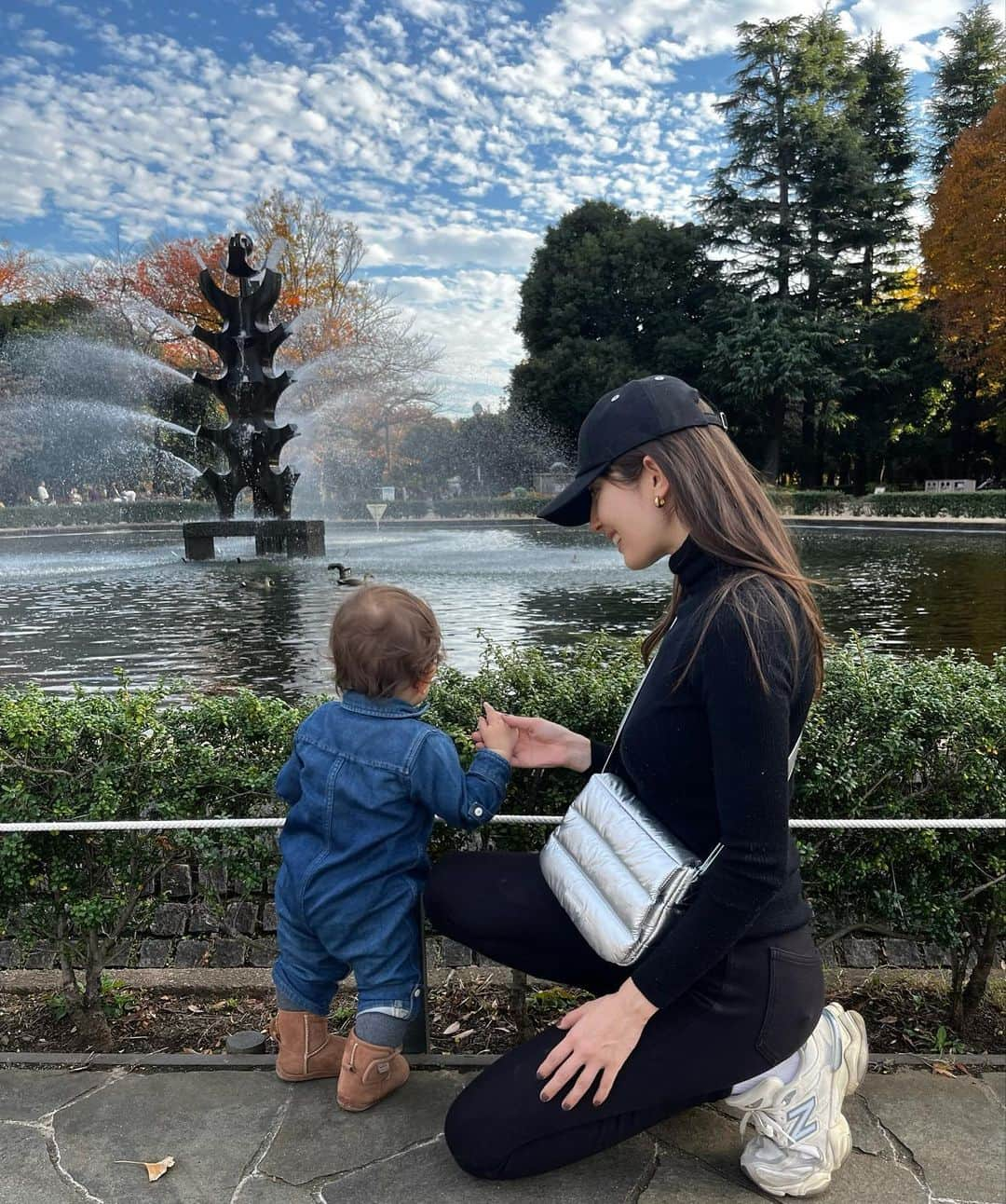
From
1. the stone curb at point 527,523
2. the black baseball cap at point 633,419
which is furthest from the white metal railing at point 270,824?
the stone curb at point 527,523

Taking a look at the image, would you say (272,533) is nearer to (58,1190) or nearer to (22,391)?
(58,1190)

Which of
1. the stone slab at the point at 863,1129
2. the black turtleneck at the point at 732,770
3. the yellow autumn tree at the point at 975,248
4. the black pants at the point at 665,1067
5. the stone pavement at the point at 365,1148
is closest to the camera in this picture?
the black turtleneck at the point at 732,770

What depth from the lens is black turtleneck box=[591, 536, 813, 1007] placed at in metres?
1.69

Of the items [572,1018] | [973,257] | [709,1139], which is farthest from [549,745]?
[973,257]

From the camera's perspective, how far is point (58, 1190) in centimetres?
194

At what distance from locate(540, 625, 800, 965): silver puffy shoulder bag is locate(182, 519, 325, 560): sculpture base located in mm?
16167

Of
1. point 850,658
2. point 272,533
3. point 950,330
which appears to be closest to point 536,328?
point 950,330

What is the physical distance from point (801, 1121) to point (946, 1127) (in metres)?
0.50

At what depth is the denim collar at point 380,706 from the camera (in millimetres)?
2154

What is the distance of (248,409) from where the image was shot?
59.3 ft

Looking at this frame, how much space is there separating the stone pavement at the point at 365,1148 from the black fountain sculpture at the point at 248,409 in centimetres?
1582

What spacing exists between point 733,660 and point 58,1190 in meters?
1.79

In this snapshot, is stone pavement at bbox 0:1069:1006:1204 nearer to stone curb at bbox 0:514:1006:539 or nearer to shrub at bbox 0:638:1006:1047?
shrub at bbox 0:638:1006:1047

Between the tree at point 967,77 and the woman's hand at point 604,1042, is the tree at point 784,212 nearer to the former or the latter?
the tree at point 967,77
